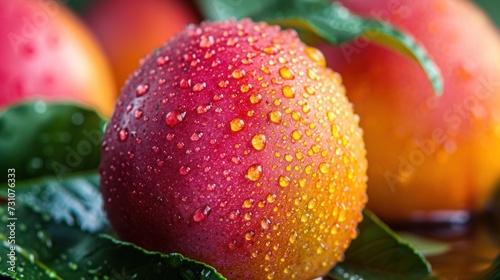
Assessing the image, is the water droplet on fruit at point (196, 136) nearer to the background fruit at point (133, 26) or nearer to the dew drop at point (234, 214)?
the dew drop at point (234, 214)

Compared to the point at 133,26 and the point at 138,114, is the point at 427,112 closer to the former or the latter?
the point at 138,114

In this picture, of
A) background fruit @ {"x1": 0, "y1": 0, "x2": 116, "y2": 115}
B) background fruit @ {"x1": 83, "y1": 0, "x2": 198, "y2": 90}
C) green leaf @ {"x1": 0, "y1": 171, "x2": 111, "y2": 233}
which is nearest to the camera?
green leaf @ {"x1": 0, "y1": 171, "x2": 111, "y2": 233}

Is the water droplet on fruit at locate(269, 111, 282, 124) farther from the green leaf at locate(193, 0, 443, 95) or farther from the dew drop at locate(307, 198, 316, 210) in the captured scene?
the green leaf at locate(193, 0, 443, 95)

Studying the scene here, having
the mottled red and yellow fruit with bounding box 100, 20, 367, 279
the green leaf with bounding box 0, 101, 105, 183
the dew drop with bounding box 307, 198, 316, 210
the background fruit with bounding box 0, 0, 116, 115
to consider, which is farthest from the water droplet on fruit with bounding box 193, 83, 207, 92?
the background fruit with bounding box 0, 0, 116, 115

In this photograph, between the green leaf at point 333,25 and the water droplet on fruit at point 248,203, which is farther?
the green leaf at point 333,25

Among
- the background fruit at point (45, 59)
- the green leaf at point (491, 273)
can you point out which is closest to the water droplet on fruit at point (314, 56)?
the green leaf at point (491, 273)

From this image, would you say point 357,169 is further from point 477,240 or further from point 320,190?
point 477,240
